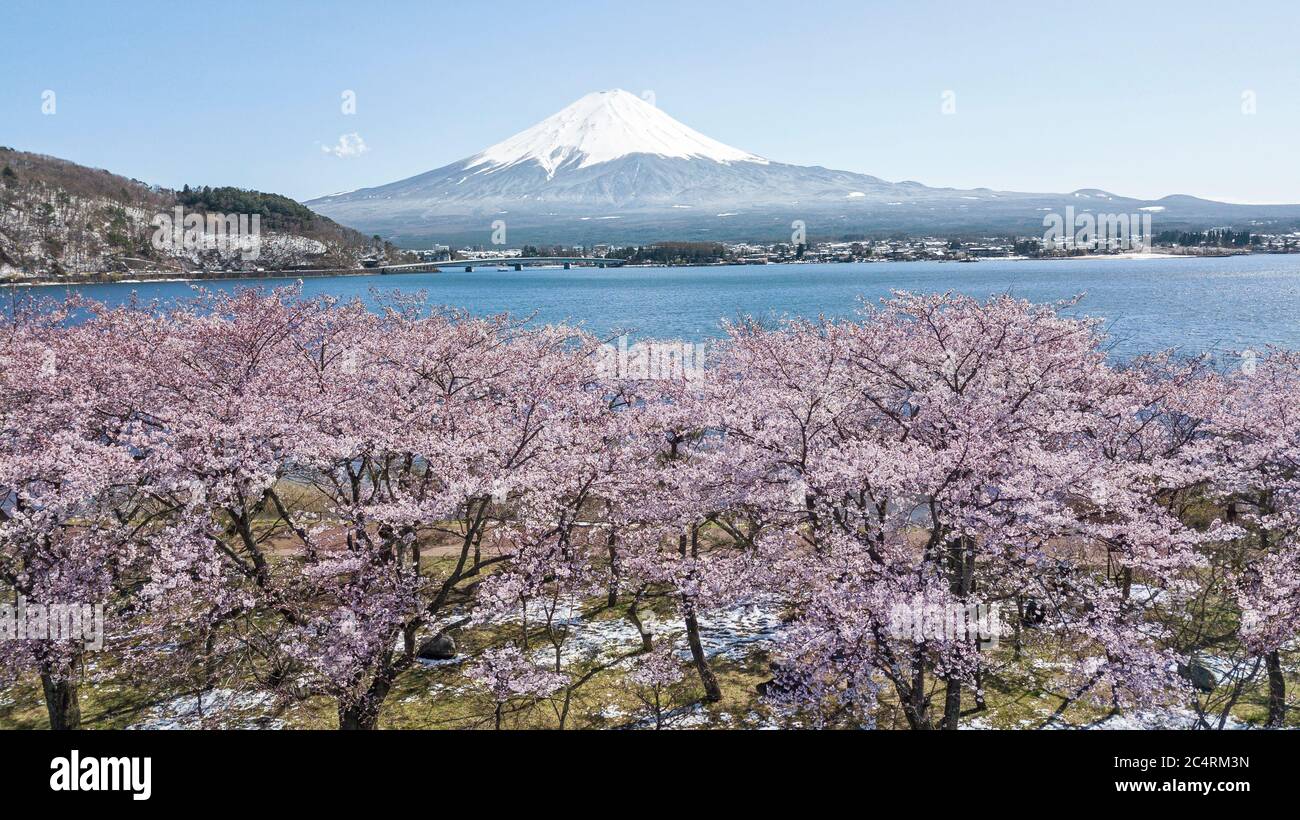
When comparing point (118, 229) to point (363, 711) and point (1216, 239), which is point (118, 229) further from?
point (1216, 239)

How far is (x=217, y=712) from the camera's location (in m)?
10.1

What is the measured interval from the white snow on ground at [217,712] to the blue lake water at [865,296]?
22.7 metres

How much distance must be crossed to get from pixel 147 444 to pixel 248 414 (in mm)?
1175

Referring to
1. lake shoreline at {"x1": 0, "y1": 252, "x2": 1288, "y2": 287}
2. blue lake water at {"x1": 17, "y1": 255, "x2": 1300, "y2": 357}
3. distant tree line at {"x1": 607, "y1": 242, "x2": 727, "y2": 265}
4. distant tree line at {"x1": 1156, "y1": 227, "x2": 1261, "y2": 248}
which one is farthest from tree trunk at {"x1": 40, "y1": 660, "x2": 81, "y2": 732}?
distant tree line at {"x1": 1156, "y1": 227, "x2": 1261, "y2": 248}

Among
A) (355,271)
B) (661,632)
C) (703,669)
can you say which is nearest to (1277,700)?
(703,669)

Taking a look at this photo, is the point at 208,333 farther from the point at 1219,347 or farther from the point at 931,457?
the point at 1219,347

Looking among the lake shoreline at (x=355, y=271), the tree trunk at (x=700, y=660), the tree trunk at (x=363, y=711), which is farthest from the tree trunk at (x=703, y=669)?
the lake shoreline at (x=355, y=271)

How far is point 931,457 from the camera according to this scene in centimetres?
820

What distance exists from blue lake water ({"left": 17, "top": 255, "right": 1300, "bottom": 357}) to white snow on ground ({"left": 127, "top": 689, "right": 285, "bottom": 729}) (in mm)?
22725

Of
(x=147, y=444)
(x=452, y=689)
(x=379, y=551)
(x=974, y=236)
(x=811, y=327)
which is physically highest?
(x=974, y=236)

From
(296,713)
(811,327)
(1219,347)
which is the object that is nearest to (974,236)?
(1219,347)

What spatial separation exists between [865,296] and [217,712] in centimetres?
4958

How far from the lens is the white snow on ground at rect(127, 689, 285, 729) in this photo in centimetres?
1005

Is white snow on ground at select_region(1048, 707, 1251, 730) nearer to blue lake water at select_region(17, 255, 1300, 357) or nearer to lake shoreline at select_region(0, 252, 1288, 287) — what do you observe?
blue lake water at select_region(17, 255, 1300, 357)
